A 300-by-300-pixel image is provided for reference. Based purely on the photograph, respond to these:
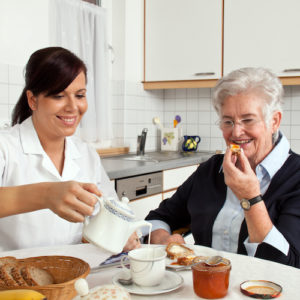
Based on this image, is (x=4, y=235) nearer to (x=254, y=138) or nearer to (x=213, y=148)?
(x=254, y=138)

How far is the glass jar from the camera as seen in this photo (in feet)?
3.14

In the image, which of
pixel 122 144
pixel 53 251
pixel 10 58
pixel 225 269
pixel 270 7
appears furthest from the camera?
pixel 122 144

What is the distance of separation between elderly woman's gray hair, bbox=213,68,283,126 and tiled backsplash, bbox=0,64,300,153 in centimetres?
200

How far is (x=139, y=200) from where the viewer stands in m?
2.78

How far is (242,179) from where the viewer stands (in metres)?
1.41

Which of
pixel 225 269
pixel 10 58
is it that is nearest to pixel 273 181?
pixel 225 269

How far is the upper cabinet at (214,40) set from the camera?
10.5ft

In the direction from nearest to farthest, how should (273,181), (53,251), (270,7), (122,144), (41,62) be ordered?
(53,251) → (273,181) → (41,62) → (270,7) → (122,144)

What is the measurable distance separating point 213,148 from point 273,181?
235cm

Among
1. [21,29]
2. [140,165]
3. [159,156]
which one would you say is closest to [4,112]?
[21,29]

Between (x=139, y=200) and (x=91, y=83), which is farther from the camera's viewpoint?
(x=91, y=83)

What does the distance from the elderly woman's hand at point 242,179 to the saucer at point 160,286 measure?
43 cm

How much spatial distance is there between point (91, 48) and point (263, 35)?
1.32 metres

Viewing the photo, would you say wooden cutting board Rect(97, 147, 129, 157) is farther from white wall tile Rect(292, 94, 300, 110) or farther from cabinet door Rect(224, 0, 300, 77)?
white wall tile Rect(292, 94, 300, 110)
